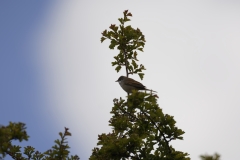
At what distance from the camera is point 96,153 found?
10609 millimetres

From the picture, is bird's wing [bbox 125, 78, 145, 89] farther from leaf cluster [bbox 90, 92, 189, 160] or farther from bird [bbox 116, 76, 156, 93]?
leaf cluster [bbox 90, 92, 189, 160]

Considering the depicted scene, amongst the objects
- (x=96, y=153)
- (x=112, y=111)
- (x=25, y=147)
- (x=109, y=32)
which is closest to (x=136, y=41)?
(x=109, y=32)

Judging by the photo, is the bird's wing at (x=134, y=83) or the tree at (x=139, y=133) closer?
the tree at (x=139, y=133)

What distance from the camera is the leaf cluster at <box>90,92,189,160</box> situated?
9.72 metres

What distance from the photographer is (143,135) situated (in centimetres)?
1026

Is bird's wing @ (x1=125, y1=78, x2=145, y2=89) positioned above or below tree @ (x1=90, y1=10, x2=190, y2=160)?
above

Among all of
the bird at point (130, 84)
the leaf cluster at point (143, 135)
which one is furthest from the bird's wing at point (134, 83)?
the leaf cluster at point (143, 135)

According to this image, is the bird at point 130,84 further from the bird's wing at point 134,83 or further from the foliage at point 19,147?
the foliage at point 19,147

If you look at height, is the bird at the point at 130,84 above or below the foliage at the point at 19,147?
above

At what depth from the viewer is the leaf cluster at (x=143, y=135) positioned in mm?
9719

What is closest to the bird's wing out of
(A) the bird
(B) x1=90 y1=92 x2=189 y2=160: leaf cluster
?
(A) the bird

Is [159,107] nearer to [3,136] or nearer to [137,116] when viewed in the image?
[137,116]

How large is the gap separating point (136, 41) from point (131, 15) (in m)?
0.99

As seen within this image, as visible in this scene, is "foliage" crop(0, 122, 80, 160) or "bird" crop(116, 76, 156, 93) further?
"bird" crop(116, 76, 156, 93)
